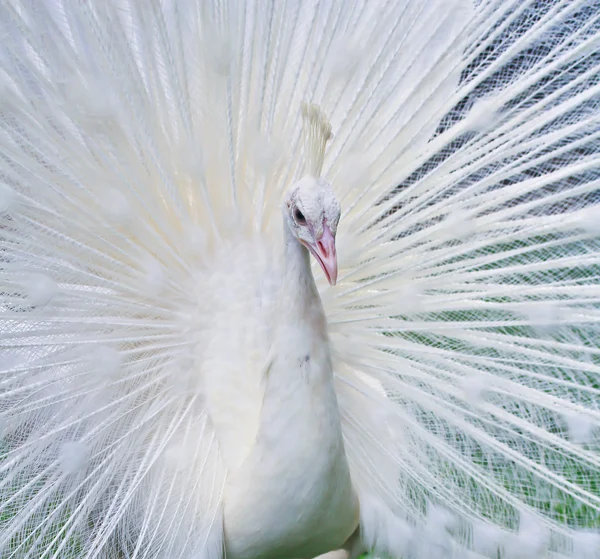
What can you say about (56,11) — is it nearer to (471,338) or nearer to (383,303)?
(383,303)

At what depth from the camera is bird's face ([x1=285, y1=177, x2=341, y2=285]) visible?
1.23 meters

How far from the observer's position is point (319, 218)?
4.05 feet

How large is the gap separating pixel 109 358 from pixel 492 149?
3.20 feet

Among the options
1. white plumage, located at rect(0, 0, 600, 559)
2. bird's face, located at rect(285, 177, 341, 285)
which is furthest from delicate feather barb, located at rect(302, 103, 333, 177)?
white plumage, located at rect(0, 0, 600, 559)

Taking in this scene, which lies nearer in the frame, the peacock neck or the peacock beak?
the peacock beak

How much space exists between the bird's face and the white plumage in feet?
0.88

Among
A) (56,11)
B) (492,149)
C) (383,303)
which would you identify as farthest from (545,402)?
(56,11)

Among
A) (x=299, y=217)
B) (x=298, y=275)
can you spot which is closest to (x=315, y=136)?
(x=299, y=217)

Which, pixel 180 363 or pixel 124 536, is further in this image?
pixel 180 363

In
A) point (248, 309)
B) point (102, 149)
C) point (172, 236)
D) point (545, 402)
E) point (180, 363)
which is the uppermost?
point (102, 149)

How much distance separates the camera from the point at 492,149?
1.84m

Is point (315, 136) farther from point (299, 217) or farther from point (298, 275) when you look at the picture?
point (298, 275)

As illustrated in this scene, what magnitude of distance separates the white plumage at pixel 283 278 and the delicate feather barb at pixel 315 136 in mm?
268

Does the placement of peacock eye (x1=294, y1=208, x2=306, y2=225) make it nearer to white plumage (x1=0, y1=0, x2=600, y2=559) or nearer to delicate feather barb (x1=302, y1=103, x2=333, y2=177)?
delicate feather barb (x1=302, y1=103, x2=333, y2=177)
